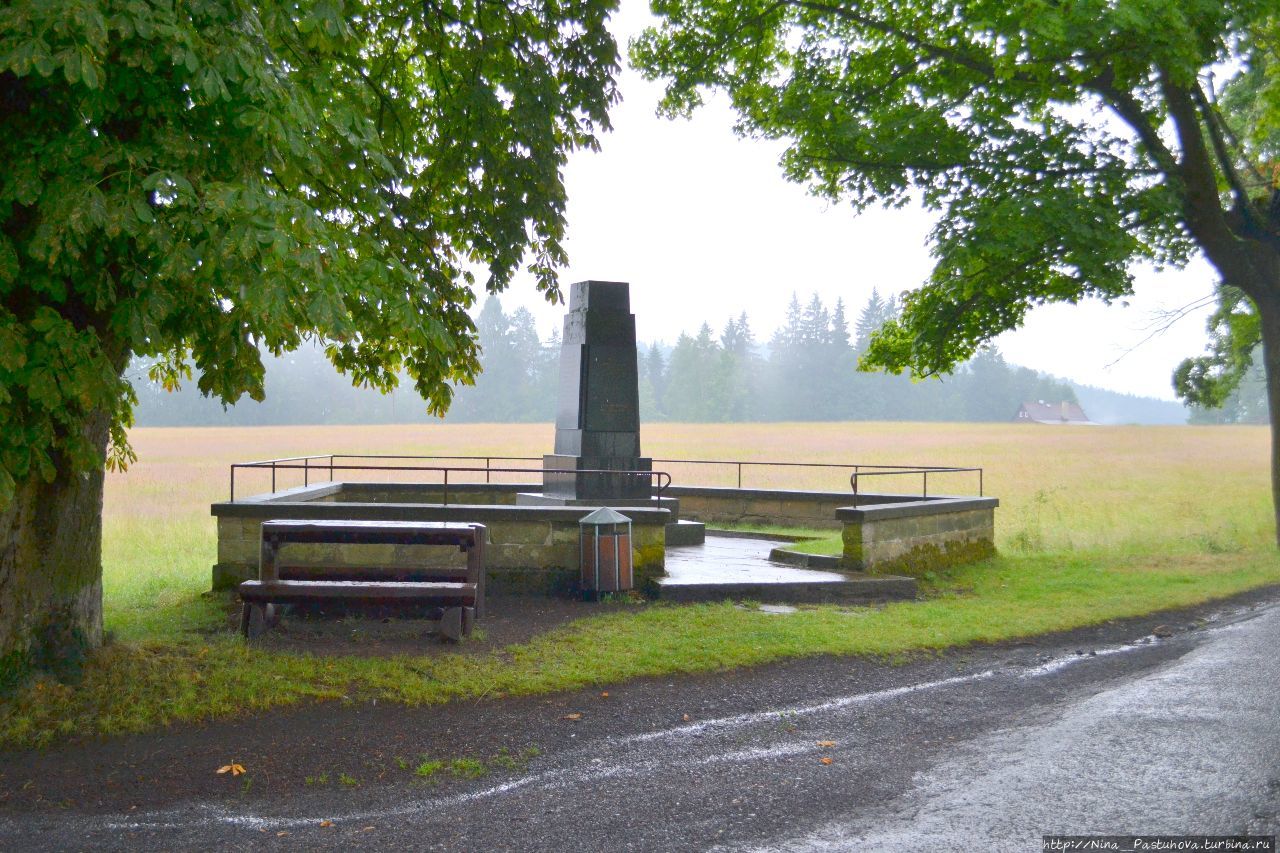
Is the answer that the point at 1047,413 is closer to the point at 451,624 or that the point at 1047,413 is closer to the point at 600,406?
the point at 600,406

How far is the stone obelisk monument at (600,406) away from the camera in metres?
14.6

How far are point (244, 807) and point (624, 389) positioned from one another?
10.2m

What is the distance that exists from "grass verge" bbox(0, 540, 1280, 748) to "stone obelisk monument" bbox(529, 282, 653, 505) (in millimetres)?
4496

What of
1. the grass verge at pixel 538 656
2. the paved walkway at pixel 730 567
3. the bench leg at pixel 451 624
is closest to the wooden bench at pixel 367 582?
the bench leg at pixel 451 624

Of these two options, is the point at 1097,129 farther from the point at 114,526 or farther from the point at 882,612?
the point at 114,526

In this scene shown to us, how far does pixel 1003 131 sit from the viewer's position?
1503 cm

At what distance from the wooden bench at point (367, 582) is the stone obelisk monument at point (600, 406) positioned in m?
5.55

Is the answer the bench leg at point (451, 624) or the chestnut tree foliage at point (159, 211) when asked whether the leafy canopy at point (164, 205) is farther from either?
the bench leg at point (451, 624)

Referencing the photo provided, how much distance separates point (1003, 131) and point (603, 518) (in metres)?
8.87

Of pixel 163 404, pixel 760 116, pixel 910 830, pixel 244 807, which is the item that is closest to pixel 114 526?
pixel 760 116

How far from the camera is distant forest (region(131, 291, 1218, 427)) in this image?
276 ft

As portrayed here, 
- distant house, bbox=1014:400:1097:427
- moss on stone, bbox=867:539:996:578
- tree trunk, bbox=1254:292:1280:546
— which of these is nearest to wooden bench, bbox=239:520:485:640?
moss on stone, bbox=867:539:996:578

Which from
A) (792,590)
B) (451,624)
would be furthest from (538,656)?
(792,590)

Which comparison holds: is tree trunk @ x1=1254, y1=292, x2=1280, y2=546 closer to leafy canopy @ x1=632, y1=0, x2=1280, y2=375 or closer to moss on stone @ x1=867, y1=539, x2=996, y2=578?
leafy canopy @ x1=632, y1=0, x2=1280, y2=375
